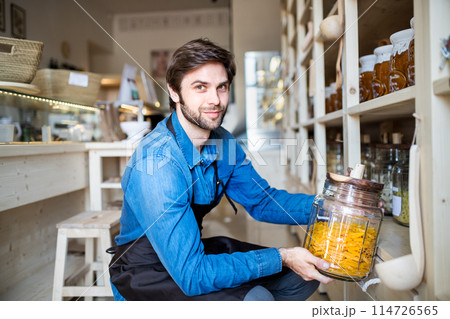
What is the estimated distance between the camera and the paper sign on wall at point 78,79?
1.63m

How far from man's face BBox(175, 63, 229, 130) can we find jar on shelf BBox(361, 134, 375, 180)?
59cm

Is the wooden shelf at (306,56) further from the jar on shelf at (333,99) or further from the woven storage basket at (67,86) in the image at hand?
the woven storage basket at (67,86)

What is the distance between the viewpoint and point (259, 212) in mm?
1117

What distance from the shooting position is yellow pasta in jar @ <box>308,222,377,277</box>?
0.70 meters

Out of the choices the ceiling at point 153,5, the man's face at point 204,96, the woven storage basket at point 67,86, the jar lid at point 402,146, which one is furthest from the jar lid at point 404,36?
the ceiling at point 153,5

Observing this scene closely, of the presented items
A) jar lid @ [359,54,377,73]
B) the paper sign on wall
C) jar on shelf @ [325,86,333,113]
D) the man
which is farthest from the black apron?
the paper sign on wall

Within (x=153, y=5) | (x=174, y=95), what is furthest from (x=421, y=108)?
(x=153, y=5)

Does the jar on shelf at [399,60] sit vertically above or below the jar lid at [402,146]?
above

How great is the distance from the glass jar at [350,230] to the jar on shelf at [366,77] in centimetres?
40

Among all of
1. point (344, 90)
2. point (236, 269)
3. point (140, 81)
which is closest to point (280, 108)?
point (140, 81)

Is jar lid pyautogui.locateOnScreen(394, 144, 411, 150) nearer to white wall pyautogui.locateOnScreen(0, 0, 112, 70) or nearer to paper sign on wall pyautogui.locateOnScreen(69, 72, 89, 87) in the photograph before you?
paper sign on wall pyautogui.locateOnScreen(69, 72, 89, 87)

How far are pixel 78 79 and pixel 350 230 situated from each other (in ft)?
4.92

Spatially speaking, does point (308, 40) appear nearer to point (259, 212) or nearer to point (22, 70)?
point (259, 212)
